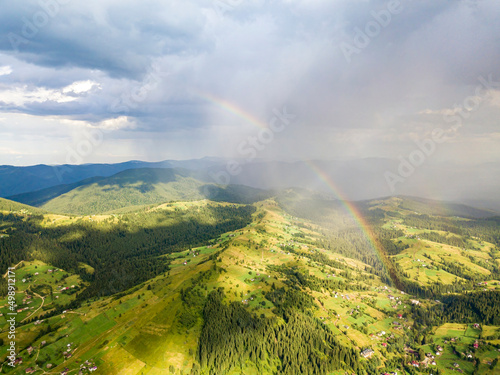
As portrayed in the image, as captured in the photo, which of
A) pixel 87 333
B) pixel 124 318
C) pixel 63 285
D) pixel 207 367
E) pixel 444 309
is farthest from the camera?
pixel 63 285

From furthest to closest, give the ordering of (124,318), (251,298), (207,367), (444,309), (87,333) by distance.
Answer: (444,309) → (251,298) → (124,318) → (87,333) → (207,367)

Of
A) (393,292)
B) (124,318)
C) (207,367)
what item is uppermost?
(124,318)

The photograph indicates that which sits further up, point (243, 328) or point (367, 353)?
point (243, 328)

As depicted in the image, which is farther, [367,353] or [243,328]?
[367,353]

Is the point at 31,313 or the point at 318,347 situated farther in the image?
the point at 31,313

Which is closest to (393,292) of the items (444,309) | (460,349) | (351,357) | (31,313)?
(444,309)

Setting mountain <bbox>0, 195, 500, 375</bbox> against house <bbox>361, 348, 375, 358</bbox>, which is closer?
mountain <bbox>0, 195, 500, 375</bbox>

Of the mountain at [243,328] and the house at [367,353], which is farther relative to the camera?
the house at [367,353]

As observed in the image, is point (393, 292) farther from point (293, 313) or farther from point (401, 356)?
point (293, 313)

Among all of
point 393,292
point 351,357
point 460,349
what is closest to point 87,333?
point 351,357

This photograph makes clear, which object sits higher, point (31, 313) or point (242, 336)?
point (242, 336)
